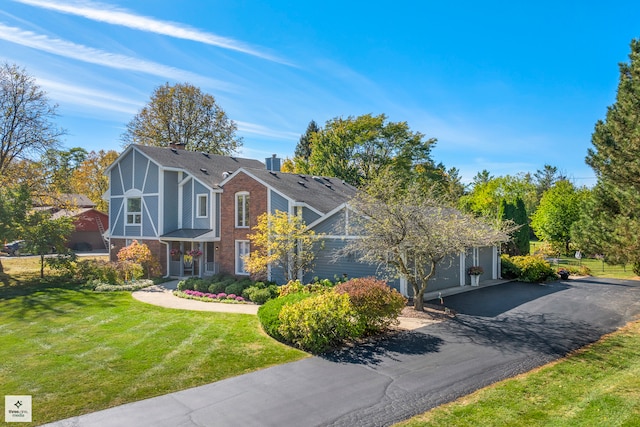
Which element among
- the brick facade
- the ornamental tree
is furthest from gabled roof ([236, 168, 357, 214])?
the ornamental tree

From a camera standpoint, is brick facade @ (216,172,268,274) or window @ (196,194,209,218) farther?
window @ (196,194,209,218)

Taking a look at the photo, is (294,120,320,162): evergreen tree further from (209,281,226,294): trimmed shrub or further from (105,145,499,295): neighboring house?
(209,281,226,294): trimmed shrub

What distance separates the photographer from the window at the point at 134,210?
26.8 meters

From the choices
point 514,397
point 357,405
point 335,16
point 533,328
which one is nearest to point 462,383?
point 514,397

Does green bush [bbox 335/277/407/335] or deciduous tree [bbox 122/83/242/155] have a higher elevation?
deciduous tree [bbox 122/83/242/155]

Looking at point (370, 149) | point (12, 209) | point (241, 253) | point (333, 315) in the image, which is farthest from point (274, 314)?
point (370, 149)

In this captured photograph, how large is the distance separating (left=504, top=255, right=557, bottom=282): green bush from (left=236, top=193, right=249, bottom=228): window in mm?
16062

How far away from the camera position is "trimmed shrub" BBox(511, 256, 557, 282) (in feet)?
77.0

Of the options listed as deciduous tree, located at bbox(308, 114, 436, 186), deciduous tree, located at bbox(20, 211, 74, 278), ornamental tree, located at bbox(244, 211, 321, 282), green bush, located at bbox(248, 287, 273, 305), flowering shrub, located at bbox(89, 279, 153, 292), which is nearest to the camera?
green bush, located at bbox(248, 287, 273, 305)

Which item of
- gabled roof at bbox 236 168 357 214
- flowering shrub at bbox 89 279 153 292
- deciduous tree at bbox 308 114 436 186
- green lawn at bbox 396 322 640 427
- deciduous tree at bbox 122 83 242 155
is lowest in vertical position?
flowering shrub at bbox 89 279 153 292

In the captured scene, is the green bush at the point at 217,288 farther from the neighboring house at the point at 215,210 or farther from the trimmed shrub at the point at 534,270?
the trimmed shrub at the point at 534,270

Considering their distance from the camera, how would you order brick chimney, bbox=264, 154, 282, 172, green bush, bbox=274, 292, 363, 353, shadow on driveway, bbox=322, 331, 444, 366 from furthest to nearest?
1. brick chimney, bbox=264, 154, 282, 172
2. green bush, bbox=274, 292, 363, 353
3. shadow on driveway, bbox=322, 331, 444, 366

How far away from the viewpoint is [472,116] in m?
21.6

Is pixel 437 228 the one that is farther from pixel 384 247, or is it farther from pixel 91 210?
pixel 91 210
